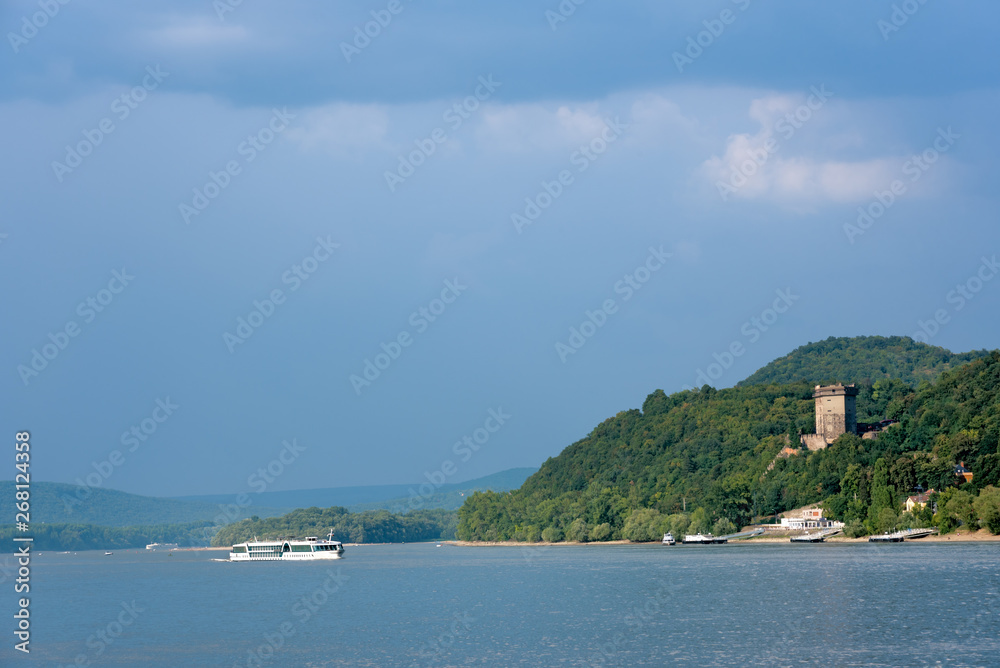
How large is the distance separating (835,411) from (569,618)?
142m

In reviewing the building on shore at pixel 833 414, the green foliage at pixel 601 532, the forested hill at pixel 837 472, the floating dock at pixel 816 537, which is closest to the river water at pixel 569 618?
the forested hill at pixel 837 472

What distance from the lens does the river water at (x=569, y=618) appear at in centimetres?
4603

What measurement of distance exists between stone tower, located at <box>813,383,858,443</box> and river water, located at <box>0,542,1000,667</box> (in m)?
87.9

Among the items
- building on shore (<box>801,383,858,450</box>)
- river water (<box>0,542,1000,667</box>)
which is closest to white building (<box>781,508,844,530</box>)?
building on shore (<box>801,383,858,450</box>)

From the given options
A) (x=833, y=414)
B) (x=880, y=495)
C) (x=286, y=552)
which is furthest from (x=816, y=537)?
(x=286, y=552)

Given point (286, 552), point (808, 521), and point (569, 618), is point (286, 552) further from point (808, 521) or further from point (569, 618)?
point (569, 618)

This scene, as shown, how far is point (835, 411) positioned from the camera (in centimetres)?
19062

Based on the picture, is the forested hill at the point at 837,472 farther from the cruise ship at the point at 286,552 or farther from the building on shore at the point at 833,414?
the cruise ship at the point at 286,552

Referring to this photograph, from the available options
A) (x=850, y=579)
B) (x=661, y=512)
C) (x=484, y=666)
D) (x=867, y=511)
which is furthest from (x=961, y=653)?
(x=661, y=512)

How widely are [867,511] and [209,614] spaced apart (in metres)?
99.5

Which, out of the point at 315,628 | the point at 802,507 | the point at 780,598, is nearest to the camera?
the point at 315,628

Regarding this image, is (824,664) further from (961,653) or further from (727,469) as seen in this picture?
(727,469)

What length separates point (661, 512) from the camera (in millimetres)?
185875

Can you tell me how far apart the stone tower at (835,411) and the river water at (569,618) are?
8791 centimetres
